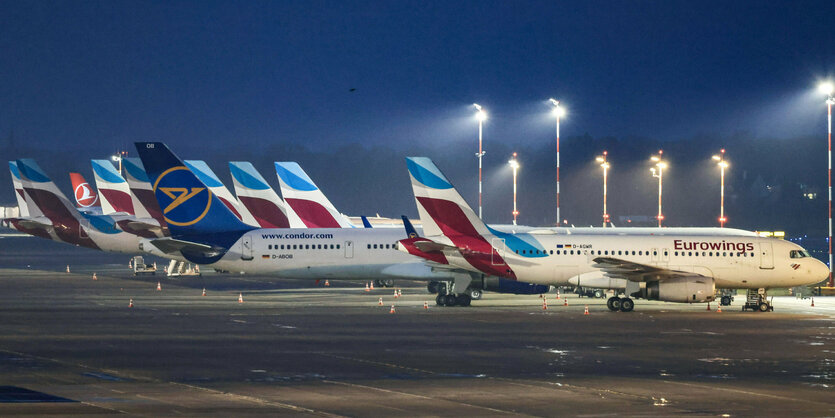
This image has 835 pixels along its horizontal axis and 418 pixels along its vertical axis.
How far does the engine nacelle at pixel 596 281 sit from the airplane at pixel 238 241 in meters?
3.45

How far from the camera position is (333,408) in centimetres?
2044

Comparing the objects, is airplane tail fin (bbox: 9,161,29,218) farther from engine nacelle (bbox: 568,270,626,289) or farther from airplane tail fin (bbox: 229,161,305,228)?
engine nacelle (bbox: 568,270,626,289)

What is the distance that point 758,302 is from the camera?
46.9m

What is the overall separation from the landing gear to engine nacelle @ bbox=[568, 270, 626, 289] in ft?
17.8

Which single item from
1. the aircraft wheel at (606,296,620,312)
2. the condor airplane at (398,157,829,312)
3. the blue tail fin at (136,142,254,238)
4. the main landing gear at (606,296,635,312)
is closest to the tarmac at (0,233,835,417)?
the main landing gear at (606,296,635,312)

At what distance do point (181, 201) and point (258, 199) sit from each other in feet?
45.3

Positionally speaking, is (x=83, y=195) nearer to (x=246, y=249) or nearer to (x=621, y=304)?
(x=246, y=249)

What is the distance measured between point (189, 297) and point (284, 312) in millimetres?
10934

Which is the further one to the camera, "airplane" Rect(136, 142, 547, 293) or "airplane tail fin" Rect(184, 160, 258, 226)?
"airplane tail fin" Rect(184, 160, 258, 226)

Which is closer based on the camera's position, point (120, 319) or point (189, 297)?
point (120, 319)

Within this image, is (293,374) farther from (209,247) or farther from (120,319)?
(209,247)

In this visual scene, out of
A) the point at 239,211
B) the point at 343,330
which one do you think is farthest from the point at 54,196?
the point at 343,330

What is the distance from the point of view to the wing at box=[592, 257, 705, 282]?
149 feet

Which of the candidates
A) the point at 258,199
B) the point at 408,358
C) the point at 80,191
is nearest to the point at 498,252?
the point at 408,358
